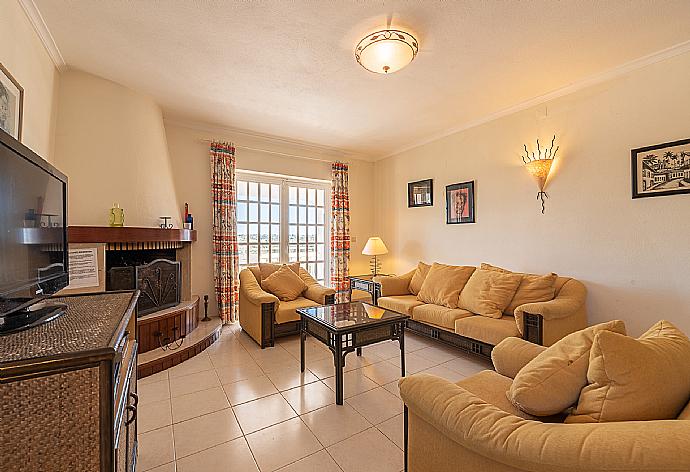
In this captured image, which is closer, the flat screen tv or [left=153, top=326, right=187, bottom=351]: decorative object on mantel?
the flat screen tv

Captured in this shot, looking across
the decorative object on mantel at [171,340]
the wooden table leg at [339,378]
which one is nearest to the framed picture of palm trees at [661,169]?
the wooden table leg at [339,378]

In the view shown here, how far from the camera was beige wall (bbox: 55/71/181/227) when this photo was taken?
9.82 ft

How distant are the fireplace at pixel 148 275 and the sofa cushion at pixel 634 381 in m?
3.37

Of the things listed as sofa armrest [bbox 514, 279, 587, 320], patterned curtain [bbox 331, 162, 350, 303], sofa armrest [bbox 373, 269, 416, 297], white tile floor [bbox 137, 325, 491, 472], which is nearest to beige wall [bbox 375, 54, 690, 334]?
sofa armrest [bbox 514, 279, 587, 320]

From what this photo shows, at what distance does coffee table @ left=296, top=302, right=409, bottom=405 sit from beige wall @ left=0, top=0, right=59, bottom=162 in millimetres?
2576

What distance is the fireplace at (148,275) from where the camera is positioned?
311cm

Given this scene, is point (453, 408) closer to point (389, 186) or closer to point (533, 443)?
point (533, 443)

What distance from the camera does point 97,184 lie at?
3113 millimetres

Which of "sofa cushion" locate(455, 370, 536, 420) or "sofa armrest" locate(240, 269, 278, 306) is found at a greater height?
"sofa armrest" locate(240, 269, 278, 306)

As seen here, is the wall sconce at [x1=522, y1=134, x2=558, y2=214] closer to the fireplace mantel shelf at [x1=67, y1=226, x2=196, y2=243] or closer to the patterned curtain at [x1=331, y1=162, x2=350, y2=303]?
the patterned curtain at [x1=331, y1=162, x2=350, y2=303]

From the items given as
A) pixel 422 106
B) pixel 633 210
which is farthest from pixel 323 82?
pixel 633 210

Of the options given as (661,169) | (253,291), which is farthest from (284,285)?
(661,169)

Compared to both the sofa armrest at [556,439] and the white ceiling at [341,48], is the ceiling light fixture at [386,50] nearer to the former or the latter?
the white ceiling at [341,48]

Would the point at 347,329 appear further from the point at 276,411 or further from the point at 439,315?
the point at 439,315
